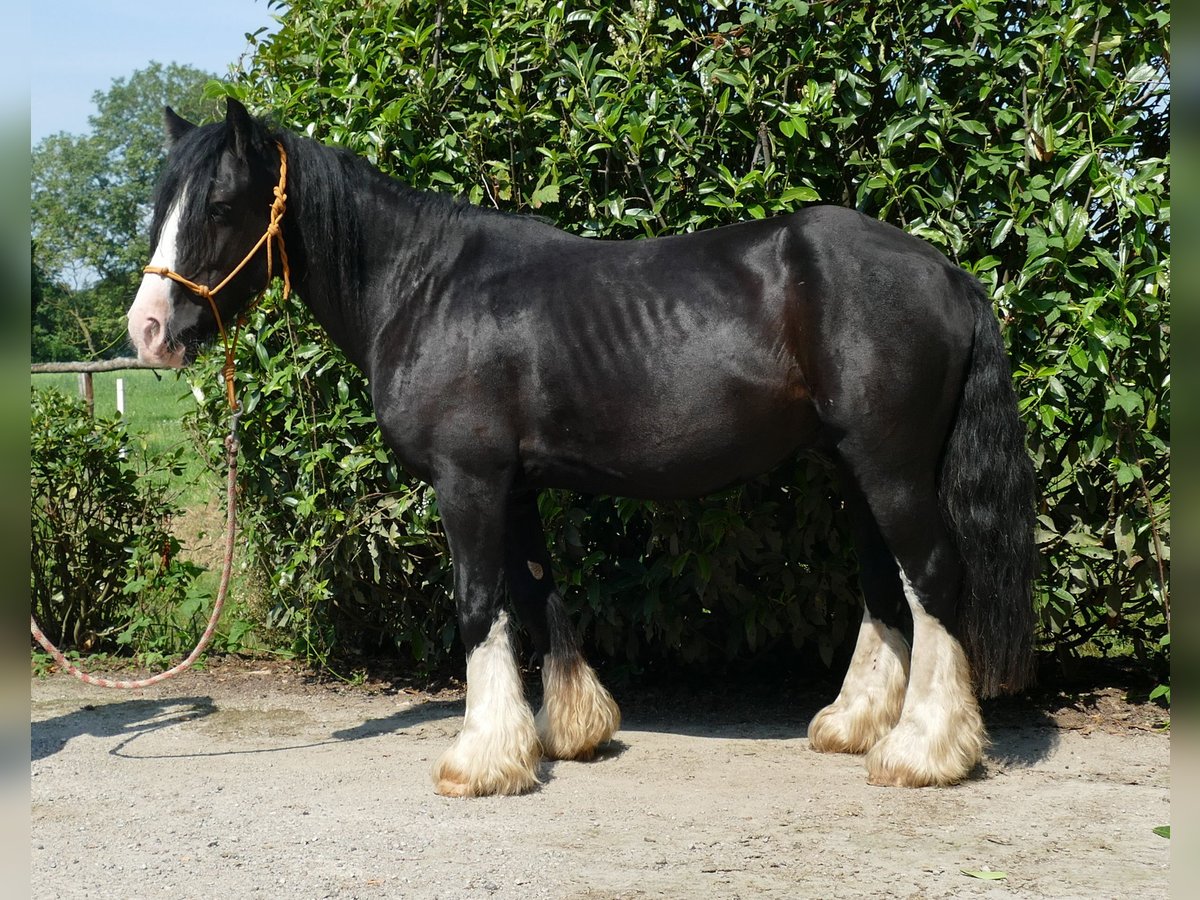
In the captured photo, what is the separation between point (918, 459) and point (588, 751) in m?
1.69

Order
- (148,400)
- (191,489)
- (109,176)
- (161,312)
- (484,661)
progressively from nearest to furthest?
(161,312) → (484,661) → (191,489) → (148,400) → (109,176)

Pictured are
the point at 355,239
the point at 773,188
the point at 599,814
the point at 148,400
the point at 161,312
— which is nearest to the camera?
the point at 599,814

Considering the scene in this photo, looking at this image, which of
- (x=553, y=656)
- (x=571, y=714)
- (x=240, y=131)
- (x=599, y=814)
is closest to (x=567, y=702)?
(x=571, y=714)

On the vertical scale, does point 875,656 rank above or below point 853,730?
above

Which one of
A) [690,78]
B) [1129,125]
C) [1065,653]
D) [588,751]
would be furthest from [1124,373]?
[588,751]

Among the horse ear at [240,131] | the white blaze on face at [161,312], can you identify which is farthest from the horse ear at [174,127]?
the white blaze on face at [161,312]

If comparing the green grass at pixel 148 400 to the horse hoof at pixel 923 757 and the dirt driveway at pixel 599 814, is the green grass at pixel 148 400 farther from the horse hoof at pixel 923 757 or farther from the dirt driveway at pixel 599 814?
the horse hoof at pixel 923 757

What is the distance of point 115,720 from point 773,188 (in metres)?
3.77

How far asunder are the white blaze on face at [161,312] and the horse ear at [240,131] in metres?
0.25

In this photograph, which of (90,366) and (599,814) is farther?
(90,366)

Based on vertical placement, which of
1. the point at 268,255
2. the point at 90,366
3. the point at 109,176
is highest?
the point at 109,176

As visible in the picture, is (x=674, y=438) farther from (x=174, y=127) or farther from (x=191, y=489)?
(x=191, y=489)

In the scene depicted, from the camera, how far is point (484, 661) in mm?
4004

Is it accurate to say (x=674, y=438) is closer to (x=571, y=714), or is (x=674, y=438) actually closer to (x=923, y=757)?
(x=571, y=714)
